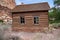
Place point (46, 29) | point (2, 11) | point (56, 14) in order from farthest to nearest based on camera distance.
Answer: point (2, 11)
point (56, 14)
point (46, 29)

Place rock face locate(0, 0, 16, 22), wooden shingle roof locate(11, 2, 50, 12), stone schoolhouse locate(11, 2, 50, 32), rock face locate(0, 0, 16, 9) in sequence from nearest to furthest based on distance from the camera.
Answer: stone schoolhouse locate(11, 2, 50, 32) → wooden shingle roof locate(11, 2, 50, 12) → rock face locate(0, 0, 16, 22) → rock face locate(0, 0, 16, 9)

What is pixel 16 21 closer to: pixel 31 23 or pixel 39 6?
pixel 31 23

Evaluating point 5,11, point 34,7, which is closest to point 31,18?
point 34,7

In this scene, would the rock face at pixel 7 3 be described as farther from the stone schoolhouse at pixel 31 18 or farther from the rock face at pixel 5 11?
the stone schoolhouse at pixel 31 18

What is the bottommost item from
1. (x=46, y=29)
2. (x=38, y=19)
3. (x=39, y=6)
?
(x=46, y=29)

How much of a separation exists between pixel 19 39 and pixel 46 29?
10.2m

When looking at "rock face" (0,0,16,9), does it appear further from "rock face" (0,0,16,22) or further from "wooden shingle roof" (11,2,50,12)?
"wooden shingle roof" (11,2,50,12)

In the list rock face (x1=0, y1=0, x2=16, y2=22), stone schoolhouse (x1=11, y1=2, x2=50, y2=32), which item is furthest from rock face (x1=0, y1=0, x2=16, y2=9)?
stone schoolhouse (x1=11, y1=2, x2=50, y2=32)

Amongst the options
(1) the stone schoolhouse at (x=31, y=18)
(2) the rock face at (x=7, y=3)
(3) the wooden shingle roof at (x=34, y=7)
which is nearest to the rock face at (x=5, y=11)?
(2) the rock face at (x=7, y=3)

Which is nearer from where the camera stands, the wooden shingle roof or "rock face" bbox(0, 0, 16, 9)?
the wooden shingle roof

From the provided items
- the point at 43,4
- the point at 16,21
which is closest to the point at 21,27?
the point at 16,21

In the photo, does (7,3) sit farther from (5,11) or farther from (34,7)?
(34,7)

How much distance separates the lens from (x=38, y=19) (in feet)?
66.0

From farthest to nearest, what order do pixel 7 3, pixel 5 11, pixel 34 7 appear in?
pixel 7 3 → pixel 5 11 → pixel 34 7
